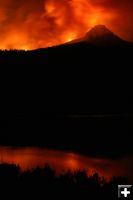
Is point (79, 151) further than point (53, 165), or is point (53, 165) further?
point (79, 151)

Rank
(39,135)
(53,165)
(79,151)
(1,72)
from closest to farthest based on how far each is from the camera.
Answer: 1. (53,165)
2. (79,151)
3. (39,135)
4. (1,72)

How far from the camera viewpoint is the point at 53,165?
1922 cm

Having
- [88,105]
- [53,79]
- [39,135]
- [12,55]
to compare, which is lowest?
[39,135]

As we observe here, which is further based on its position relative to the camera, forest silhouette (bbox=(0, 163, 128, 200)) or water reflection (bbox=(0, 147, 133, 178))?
water reflection (bbox=(0, 147, 133, 178))

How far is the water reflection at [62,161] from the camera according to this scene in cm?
1827

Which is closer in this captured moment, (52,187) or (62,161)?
(52,187)

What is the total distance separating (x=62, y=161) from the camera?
2053 cm

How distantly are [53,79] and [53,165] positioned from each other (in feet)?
185

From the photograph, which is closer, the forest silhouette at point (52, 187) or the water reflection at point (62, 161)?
the forest silhouette at point (52, 187)

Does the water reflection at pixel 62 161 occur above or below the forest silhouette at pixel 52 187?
above

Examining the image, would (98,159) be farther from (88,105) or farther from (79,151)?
(88,105)

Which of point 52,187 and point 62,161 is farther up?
point 62,161

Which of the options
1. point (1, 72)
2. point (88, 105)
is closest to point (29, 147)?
point (88, 105)

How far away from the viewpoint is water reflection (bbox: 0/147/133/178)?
1827 cm
